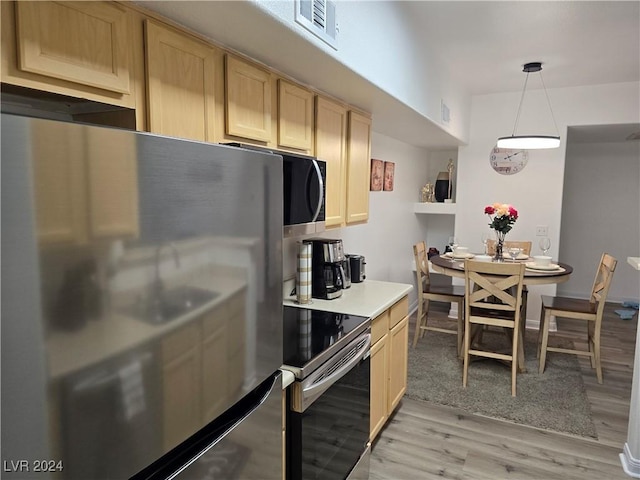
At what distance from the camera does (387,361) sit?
2.57 m

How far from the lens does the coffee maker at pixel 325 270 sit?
101 inches

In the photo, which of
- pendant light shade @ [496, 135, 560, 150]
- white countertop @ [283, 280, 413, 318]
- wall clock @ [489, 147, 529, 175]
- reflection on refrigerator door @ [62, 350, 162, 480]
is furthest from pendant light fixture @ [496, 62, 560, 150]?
reflection on refrigerator door @ [62, 350, 162, 480]

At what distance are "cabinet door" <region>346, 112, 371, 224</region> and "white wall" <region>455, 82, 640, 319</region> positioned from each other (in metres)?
2.52

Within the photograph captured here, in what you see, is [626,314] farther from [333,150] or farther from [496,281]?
[333,150]

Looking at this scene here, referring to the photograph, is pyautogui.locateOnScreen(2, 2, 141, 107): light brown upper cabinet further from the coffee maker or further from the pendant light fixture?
the pendant light fixture

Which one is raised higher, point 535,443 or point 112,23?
point 112,23

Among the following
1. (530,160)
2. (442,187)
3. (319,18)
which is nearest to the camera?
(319,18)

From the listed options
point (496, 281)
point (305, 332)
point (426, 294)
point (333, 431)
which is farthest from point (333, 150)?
point (426, 294)

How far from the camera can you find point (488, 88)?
4.57 meters

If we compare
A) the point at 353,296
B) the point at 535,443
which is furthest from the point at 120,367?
the point at 535,443

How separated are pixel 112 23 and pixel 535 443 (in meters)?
3.10

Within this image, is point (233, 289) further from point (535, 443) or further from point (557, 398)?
point (557, 398)

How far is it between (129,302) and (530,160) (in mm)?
4917

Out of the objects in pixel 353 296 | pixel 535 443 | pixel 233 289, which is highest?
pixel 233 289
